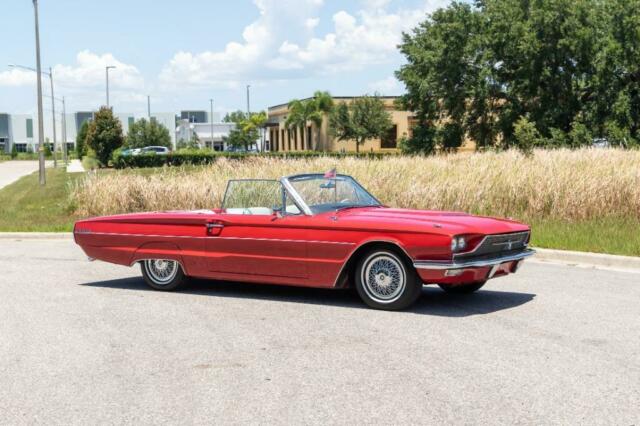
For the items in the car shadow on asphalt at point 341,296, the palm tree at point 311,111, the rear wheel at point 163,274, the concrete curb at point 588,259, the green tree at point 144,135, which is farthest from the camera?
the green tree at point 144,135

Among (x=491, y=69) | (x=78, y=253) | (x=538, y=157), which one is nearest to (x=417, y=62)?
(x=491, y=69)

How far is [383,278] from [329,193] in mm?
1402

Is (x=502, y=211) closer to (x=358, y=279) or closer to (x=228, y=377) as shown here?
(x=358, y=279)

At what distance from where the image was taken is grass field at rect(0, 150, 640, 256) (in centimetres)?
1534

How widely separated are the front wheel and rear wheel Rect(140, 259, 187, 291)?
7.65 ft

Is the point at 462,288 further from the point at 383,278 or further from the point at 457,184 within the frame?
the point at 457,184

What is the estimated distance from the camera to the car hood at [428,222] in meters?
7.98

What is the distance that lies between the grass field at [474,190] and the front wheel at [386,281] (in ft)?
16.2

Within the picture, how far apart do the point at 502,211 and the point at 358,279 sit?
371 inches

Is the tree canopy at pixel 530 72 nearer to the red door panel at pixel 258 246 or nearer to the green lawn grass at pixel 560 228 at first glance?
the green lawn grass at pixel 560 228

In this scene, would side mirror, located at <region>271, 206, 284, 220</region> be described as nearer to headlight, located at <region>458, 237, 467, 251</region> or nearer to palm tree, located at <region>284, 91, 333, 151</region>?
headlight, located at <region>458, 237, 467, 251</region>

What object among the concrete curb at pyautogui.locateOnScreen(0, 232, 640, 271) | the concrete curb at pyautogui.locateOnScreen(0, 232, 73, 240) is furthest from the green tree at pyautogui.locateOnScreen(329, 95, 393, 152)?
the concrete curb at pyautogui.locateOnScreen(0, 232, 640, 271)

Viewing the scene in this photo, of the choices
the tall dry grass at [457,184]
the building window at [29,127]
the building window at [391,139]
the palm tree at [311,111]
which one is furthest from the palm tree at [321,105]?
the building window at [29,127]

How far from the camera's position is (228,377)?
599cm
